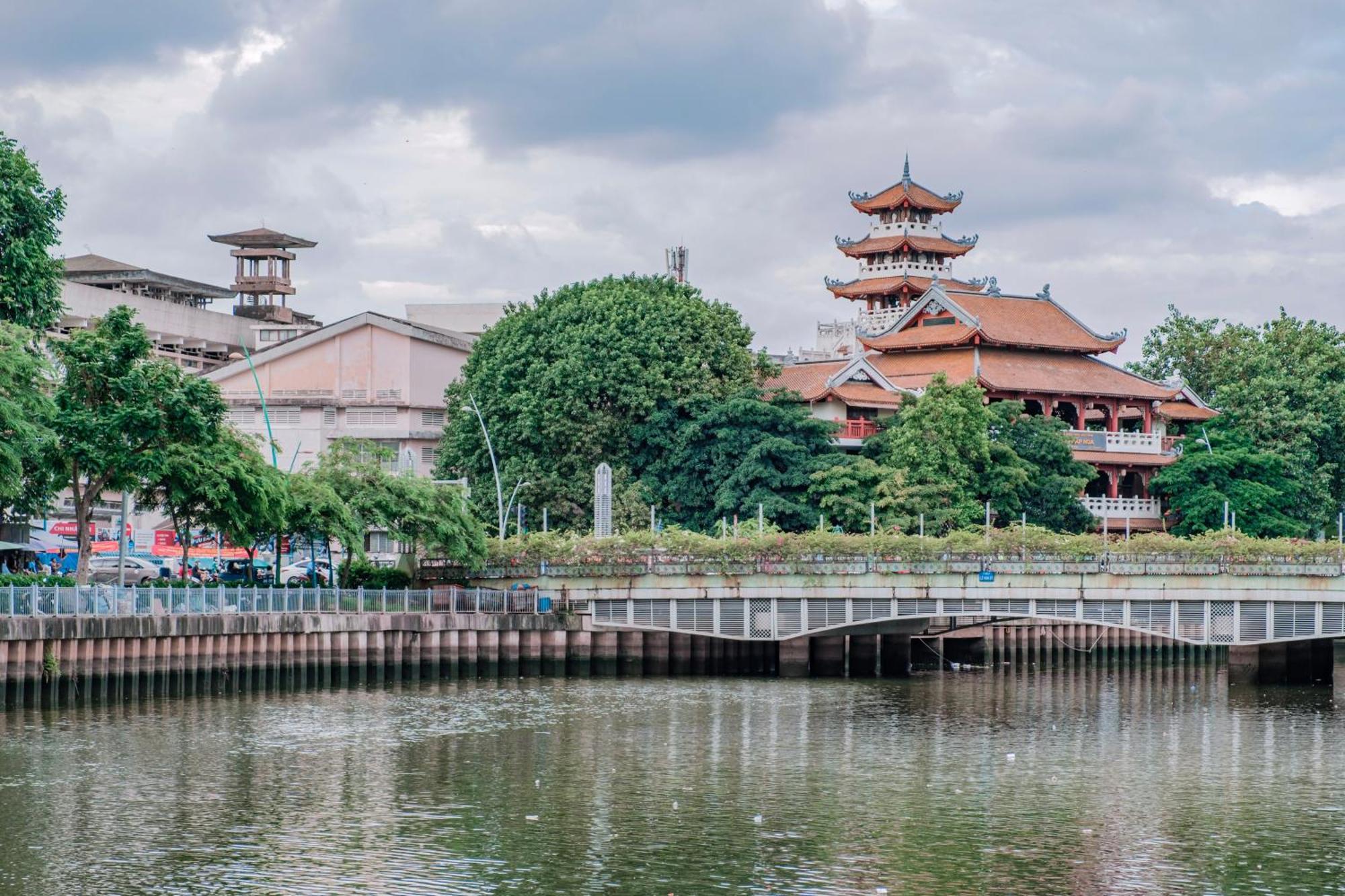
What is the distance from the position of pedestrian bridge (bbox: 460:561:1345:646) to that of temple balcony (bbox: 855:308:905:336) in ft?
195

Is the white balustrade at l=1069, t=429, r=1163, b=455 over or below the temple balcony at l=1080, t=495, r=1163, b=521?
over

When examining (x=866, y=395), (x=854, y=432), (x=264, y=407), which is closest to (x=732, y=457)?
(x=854, y=432)

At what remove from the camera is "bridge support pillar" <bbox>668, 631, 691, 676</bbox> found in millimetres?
78500

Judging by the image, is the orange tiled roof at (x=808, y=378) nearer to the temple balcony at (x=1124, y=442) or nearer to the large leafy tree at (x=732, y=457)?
the large leafy tree at (x=732, y=457)

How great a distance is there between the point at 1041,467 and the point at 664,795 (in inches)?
2365

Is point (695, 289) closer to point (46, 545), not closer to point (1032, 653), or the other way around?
point (1032, 653)

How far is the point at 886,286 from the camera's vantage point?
13600cm

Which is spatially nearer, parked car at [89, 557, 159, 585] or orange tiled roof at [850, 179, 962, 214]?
parked car at [89, 557, 159, 585]

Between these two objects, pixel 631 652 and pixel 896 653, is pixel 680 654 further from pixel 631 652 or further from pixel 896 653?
pixel 896 653

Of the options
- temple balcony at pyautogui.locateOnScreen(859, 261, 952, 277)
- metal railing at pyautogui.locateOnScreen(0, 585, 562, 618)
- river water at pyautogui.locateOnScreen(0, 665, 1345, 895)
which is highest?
temple balcony at pyautogui.locateOnScreen(859, 261, 952, 277)

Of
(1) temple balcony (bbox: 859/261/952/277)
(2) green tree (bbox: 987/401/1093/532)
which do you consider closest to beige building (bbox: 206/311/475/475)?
(2) green tree (bbox: 987/401/1093/532)

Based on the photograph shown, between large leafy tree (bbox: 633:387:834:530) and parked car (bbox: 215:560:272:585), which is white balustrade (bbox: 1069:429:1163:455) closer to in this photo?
large leafy tree (bbox: 633:387:834:530)

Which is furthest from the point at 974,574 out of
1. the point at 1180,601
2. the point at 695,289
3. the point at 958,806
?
the point at 695,289

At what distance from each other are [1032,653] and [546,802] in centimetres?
5132
